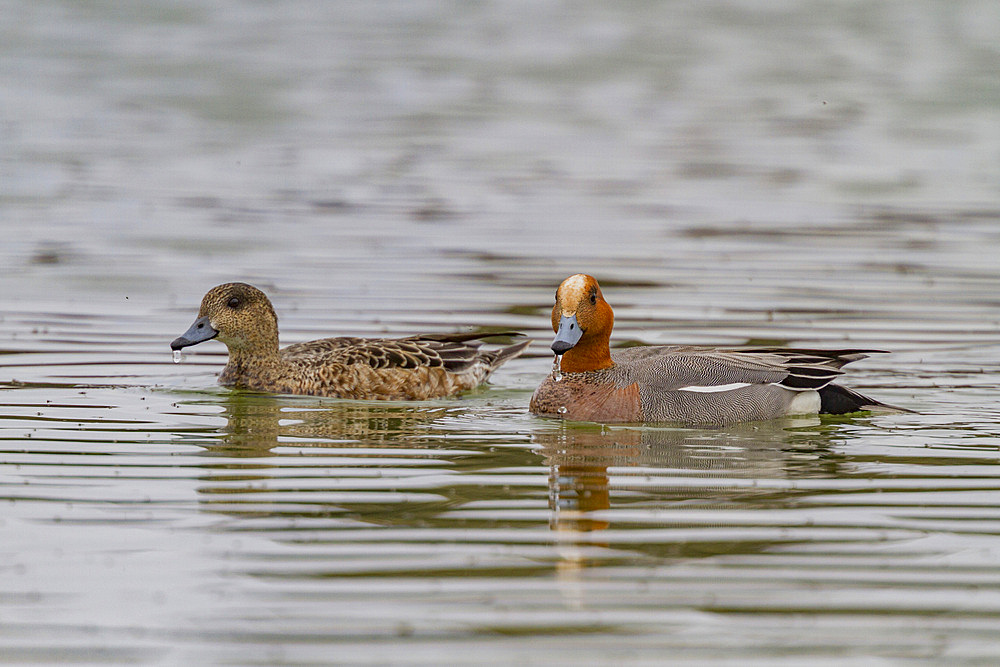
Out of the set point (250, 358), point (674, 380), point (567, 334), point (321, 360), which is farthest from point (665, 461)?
point (250, 358)

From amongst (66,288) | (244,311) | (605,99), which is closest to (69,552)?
(244,311)

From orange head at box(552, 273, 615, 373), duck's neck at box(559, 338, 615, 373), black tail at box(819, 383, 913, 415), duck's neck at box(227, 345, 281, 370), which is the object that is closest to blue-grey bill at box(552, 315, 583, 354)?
orange head at box(552, 273, 615, 373)

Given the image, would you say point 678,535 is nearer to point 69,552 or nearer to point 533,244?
point 69,552

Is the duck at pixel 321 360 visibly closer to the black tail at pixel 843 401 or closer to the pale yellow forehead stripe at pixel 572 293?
the pale yellow forehead stripe at pixel 572 293

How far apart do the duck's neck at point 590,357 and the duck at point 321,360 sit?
107 cm

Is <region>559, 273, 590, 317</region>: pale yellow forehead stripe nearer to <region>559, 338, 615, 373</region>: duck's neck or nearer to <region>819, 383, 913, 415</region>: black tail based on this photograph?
<region>559, 338, 615, 373</region>: duck's neck

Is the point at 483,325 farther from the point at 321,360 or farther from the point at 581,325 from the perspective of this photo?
the point at 581,325

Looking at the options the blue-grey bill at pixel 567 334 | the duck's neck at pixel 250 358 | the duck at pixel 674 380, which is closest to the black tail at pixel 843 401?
the duck at pixel 674 380

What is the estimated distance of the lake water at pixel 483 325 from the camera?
5.20 meters

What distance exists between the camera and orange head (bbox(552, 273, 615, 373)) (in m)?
8.88

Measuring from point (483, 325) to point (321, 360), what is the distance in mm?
2164

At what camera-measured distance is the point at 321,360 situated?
9.98 metres

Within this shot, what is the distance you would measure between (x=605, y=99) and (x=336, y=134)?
629cm

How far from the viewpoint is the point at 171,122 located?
24.2 meters
